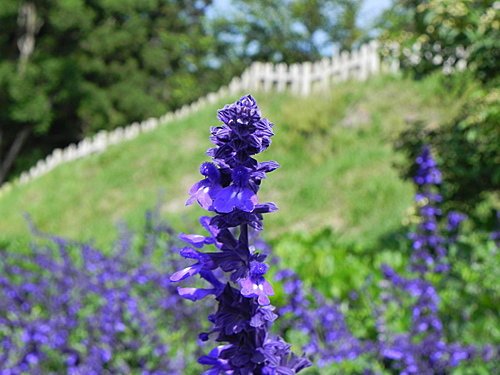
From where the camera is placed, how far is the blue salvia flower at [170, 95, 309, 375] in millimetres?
1150

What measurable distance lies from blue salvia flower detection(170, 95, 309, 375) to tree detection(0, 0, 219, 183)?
2386cm

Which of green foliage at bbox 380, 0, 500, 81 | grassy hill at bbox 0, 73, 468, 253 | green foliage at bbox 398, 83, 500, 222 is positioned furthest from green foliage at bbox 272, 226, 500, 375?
grassy hill at bbox 0, 73, 468, 253

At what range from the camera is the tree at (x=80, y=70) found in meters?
24.4

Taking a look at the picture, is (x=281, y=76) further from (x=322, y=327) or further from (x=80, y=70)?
(x=322, y=327)

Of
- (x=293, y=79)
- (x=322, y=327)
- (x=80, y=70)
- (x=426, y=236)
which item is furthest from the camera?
(x=80, y=70)

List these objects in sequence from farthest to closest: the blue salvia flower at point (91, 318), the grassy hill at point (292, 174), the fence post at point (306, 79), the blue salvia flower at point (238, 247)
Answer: the fence post at point (306, 79)
the grassy hill at point (292, 174)
the blue salvia flower at point (91, 318)
the blue salvia flower at point (238, 247)

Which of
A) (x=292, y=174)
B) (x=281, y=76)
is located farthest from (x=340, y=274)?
(x=281, y=76)

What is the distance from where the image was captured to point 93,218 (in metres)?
13.7

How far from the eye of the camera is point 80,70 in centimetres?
2680

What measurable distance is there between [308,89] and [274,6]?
15.2m

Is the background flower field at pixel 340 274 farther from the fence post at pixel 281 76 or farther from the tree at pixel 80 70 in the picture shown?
the tree at pixel 80 70

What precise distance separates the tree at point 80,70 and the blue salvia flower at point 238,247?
78.3 ft

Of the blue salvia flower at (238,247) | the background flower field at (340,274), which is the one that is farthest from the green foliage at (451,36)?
the blue salvia flower at (238,247)

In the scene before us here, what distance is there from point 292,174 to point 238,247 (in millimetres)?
11314
